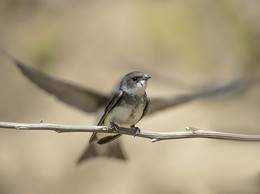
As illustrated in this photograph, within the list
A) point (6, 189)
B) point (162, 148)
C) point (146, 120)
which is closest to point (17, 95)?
point (6, 189)

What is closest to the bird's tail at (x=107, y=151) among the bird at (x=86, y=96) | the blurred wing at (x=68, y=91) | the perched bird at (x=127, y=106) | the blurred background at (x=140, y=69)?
the bird at (x=86, y=96)

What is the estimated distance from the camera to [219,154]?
4367 mm

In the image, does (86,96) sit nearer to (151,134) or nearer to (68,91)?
(68,91)

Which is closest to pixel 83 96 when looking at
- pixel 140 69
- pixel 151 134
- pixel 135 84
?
pixel 135 84

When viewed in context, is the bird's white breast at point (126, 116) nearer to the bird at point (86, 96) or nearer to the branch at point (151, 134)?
the branch at point (151, 134)

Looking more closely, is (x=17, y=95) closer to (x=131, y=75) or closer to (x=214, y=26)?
(x=214, y=26)

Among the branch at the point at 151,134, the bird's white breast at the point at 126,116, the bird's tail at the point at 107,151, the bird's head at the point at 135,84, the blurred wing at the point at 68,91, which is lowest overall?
the branch at the point at 151,134

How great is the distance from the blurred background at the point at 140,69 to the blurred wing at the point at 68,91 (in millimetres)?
1035

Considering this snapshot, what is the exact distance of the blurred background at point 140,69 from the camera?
435 cm

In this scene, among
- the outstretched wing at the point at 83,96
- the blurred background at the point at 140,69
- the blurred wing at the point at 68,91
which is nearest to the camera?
the blurred wing at the point at 68,91

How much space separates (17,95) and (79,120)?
113cm

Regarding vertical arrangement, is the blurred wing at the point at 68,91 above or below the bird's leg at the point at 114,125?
above

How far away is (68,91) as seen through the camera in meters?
3.45

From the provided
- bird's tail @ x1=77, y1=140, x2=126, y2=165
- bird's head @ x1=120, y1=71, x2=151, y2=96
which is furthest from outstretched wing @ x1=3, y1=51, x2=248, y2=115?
bird's head @ x1=120, y1=71, x2=151, y2=96
